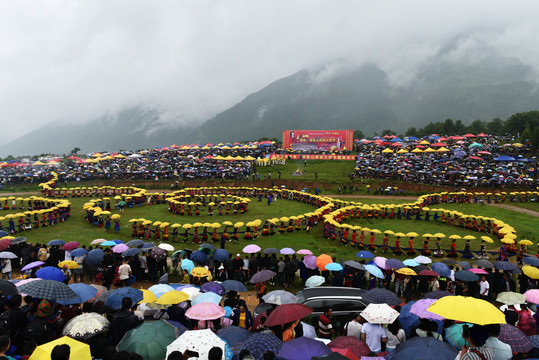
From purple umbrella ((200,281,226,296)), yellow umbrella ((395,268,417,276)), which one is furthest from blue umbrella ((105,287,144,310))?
yellow umbrella ((395,268,417,276))

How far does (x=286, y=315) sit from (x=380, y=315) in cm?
212

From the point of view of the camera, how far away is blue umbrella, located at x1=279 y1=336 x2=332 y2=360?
210 inches

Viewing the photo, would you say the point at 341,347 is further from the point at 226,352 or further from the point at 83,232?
the point at 83,232

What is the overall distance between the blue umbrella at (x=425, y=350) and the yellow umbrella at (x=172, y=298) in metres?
5.35

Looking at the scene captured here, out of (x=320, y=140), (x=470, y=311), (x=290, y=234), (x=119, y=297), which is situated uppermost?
(x=320, y=140)

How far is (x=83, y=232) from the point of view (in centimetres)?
2450

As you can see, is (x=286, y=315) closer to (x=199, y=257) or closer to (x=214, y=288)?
(x=214, y=288)

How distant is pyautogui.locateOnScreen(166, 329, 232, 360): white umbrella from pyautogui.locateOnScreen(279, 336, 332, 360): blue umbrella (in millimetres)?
1068

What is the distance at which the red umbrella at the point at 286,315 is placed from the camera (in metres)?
6.90

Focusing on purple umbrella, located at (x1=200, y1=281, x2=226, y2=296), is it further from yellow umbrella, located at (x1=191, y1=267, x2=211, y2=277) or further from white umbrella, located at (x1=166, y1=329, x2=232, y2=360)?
white umbrella, located at (x1=166, y1=329, x2=232, y2=360)

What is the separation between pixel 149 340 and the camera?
6121 mm

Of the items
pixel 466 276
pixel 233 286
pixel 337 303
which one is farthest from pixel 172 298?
pixel 466 276

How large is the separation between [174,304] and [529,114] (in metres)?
109

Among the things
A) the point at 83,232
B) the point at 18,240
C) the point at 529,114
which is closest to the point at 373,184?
the point at 83,232
